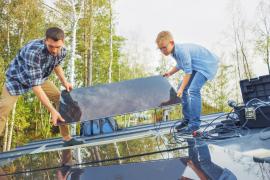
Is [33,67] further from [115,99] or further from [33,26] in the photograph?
[33,26]

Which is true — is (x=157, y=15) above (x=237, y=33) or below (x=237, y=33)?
above

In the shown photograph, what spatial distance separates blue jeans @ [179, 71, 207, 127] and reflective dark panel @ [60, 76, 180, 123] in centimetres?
27

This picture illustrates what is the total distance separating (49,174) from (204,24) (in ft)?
156

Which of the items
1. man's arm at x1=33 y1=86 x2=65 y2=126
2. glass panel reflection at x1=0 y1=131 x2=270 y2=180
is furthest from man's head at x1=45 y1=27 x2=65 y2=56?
glass panel reflection at x1=0 y1=131 x2=270 y2=180

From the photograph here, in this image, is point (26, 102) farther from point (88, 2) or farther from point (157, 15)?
point (157, 15)

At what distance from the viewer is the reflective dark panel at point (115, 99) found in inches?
110

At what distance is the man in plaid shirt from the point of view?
2.42 m

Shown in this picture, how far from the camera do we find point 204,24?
154 ft

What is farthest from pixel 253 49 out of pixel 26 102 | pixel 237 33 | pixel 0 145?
pixel 0 145

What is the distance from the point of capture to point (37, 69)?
254 cm

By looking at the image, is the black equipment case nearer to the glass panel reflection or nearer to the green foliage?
the glass panel reflection

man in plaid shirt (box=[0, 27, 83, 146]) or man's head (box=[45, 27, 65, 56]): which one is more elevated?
man's head (box=[45, 27, 65, 56])

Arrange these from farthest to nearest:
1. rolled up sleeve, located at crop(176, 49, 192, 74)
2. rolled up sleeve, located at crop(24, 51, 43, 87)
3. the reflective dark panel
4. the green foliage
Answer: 1. the green foliage
2. rolled up sleeve, located at crop(176, 49, 192, 74)
3. the reflective dark panel
4. rolled up sleeve, located at crop(24, 51, 43, 87)

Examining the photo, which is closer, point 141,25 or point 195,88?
point 195,88
